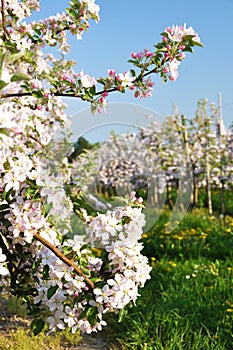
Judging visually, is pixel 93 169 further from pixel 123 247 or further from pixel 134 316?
pixel 123 247

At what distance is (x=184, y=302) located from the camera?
10.6ft

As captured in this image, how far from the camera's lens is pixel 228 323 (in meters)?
2.95

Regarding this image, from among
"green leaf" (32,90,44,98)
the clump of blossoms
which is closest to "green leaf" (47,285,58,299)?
the clump of blossoms

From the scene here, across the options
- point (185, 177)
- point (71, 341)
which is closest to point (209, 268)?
point (71, 341)

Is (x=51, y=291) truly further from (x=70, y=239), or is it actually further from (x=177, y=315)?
(x=177, y=315)

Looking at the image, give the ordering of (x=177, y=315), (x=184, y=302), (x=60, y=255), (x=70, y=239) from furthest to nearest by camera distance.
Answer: (x=184, y=302), (x=177, y=315), (x=70, y=239), (x=60, y=255)

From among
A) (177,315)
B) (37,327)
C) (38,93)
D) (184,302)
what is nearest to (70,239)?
(37,327)

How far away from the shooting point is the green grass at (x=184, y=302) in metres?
2.84

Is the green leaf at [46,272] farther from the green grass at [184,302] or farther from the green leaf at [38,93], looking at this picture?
the green grass at [184,302]

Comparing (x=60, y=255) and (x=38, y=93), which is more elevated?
(x=38, y=93)

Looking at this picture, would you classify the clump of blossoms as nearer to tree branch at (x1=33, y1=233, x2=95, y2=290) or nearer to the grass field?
tree branch at (x1=33, y1=233, x2=95, y2=290)

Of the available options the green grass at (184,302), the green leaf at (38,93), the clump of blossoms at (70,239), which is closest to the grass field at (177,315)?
the green grass at (184,302)

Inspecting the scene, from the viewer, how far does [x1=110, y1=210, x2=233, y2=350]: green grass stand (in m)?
2.84

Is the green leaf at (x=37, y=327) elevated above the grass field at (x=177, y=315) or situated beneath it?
elevated above
